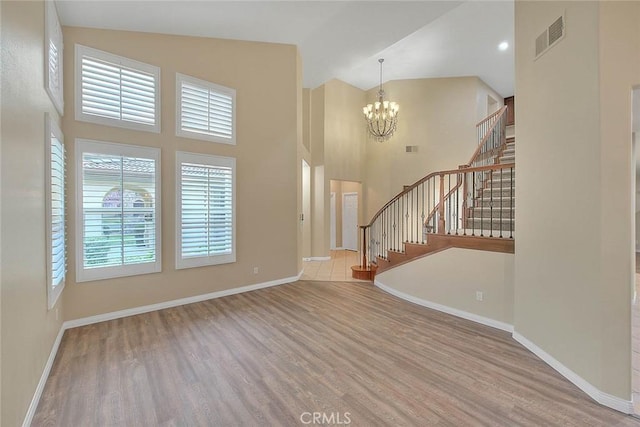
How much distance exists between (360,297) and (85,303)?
382 cm

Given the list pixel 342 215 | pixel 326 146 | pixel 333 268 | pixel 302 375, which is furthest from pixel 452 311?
pixel 342 215

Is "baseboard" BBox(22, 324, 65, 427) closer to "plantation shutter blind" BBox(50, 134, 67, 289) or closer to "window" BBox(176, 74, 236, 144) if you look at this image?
"plantation shutter blind" BBox(50, 134, 67, 289)

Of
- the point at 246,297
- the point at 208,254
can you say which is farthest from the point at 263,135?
the point at 246,297

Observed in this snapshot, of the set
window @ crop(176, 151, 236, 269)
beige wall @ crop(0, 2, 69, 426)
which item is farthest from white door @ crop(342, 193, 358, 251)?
beige wall @ crop(0, 2, 69, 426)

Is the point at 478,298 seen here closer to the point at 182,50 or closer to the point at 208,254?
the point at 208,254

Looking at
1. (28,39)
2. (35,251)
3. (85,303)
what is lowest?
(85,303)

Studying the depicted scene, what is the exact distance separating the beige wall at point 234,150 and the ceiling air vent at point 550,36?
3.84 m

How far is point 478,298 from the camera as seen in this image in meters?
3.55

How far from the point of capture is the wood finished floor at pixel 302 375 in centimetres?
193

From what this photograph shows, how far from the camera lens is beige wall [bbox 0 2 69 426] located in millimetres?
1622

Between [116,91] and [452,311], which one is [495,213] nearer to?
[452,311]

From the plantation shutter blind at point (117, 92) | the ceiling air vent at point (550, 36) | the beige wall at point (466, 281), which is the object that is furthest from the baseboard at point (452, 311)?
the plantation shutter blind at point (117, 92)

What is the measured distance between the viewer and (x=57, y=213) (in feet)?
9.15

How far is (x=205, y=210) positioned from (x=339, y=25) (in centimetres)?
368
